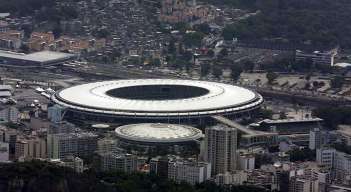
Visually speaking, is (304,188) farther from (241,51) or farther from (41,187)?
(241,51)

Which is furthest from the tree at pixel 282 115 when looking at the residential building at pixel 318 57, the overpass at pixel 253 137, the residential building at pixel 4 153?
the residential building at pixel 4 153

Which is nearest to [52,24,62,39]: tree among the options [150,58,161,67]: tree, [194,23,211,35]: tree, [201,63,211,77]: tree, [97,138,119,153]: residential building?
[194,23,211,35]: tree

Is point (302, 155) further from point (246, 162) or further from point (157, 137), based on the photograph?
point (157, 137)

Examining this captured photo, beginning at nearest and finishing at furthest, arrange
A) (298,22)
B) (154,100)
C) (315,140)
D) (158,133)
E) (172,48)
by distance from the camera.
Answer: (315,140), (158,133), (154,100), (172,48), (298,22)

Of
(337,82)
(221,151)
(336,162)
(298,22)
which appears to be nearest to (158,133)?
(221,151)

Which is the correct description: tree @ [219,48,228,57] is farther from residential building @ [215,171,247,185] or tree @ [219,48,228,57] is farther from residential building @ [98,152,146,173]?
residential building @ [215,171,247,185]

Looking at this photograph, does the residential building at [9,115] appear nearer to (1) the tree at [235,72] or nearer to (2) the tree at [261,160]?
(2) the tree at [261,160]

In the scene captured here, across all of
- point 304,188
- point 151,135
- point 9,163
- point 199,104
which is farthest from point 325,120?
point 9,163
